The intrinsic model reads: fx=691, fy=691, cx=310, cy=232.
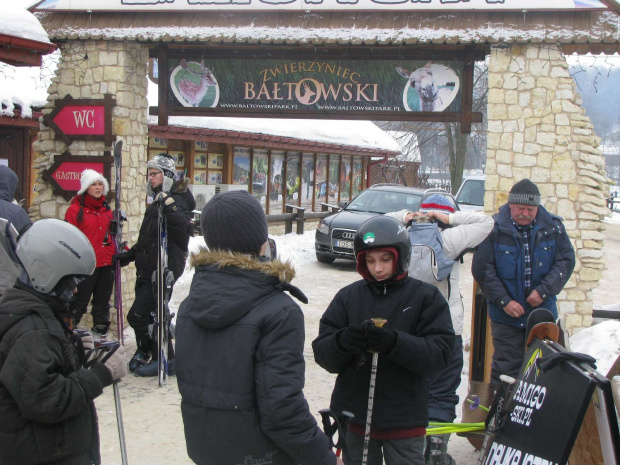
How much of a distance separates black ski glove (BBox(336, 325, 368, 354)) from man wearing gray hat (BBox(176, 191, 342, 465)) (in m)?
0.60

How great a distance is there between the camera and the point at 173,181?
6184 millimetres

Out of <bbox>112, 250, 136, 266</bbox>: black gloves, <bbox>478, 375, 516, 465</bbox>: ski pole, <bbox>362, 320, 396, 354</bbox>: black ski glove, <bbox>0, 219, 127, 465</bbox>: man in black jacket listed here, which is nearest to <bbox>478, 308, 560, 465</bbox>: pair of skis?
<bbox>478, 375, 516, 465</bbox>: ski pole

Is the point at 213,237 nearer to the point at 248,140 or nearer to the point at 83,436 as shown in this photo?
the point at 83,436

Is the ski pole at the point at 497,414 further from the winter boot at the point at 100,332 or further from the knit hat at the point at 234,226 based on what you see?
the winter boot at the point at 100,332

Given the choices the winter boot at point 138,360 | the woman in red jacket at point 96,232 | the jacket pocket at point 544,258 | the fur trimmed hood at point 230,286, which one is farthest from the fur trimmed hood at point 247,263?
the woman in red jacket at point 96,232

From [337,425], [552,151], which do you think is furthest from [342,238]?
[337,425]

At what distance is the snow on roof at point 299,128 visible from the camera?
1578 centimetres

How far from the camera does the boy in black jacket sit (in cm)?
305

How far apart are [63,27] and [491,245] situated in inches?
217

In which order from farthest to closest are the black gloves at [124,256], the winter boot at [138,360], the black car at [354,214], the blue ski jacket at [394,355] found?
the black car at [354,214] < the winter boot at [138,360] < the black gloves at [124,256] < the blue ski jacket at [394,355]

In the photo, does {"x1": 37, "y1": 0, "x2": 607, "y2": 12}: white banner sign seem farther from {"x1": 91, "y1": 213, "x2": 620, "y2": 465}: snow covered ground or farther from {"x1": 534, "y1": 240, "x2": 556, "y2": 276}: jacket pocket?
{"x1": 91, "y1": 213, "x2": 620, "y2": 465}: snow covered ground

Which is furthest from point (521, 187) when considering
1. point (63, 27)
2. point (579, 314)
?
point (63, 27)

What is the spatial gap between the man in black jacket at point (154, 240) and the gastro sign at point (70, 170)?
6.05ft

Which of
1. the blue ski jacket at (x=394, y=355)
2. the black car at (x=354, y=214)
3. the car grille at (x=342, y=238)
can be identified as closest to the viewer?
the blue ski jacket at (x=394, y=355)
